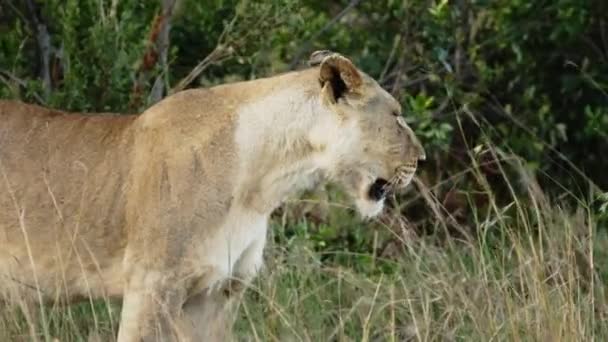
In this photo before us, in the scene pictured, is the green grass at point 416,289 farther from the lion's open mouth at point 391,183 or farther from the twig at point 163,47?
the twig at point 163,47

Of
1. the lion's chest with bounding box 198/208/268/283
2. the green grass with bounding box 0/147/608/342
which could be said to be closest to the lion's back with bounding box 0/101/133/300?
the green grass with bounding box 0/147/608/342

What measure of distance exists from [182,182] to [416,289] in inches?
47.0

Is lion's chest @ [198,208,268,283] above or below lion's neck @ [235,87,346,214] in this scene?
below

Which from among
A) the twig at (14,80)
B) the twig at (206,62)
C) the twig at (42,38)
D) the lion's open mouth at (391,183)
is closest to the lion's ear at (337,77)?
the lion's open mouth at (391,183)

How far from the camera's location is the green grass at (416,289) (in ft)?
18.2

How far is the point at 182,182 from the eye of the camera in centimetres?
561

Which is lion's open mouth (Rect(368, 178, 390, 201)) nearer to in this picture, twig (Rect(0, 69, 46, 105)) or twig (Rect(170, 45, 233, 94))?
twig (Rect(170, 45, 233, 94))

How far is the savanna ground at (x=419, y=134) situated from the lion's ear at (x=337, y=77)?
0.50 meters

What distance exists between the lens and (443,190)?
8.55m

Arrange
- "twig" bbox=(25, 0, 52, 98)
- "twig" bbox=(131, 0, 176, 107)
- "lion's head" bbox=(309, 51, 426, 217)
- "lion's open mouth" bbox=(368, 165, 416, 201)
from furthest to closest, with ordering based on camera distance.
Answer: "twig" bbox=(25, 0, 52, 98) → "twig" bbox=(131, 0, 176, 107) → "lion's open mouth" bbox=(368, 165, 416, 201) → "lion's head" bbox=(309, 51, 426, 217)

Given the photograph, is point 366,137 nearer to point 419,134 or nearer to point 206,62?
point 206,62

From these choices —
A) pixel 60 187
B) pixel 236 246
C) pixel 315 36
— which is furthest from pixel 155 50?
pixel 236 246

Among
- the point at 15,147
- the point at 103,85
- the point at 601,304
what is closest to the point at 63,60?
the point at 103,85

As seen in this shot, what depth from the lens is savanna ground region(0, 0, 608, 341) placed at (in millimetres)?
5828
